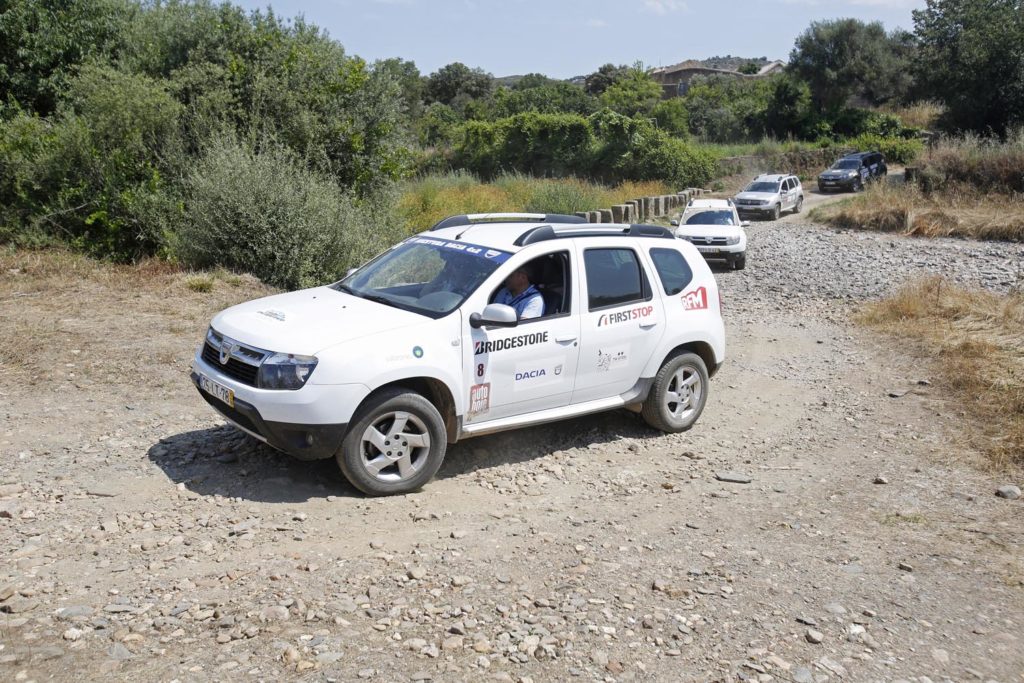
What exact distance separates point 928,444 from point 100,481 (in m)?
6.80

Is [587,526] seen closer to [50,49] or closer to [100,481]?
[100,481]

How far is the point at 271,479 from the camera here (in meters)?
6.18

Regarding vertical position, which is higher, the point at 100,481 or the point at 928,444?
the point at 100,481

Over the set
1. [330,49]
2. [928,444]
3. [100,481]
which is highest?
[330,49]

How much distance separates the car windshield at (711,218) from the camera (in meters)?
20.3

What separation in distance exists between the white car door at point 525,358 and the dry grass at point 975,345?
3766mm

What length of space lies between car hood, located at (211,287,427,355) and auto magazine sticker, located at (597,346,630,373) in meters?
1.59

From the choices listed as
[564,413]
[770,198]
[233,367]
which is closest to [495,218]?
[564,413]

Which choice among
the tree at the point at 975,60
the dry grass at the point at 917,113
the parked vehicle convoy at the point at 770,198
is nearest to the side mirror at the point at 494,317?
the parked vehicle convoy at the point at 770,198

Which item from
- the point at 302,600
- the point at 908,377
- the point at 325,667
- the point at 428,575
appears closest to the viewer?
the point at 325,667

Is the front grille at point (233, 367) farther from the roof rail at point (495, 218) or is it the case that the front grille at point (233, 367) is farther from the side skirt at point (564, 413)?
the roof rail at point (495, 218)

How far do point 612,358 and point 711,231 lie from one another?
13.1m

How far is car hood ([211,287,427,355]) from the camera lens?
5766 mm

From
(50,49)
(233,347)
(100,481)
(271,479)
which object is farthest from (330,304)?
(50,49)
